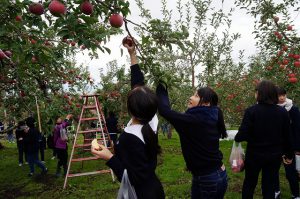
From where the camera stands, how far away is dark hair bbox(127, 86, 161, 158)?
2.07 meters

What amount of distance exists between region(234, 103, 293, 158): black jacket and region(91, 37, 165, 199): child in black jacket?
5.64ft

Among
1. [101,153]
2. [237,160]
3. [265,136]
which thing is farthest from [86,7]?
[237,160]

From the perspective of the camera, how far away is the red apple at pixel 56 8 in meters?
2.15

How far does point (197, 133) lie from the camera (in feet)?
9.13

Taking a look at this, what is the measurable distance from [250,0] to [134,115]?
4.69 metres

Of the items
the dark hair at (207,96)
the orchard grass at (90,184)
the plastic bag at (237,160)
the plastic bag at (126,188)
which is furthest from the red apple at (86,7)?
the orchard grass at (90,184)

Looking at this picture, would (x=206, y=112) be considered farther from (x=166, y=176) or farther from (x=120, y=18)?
(x=166, y=176)

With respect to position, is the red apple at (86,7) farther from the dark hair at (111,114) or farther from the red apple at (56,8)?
the dark hair at (111,114)

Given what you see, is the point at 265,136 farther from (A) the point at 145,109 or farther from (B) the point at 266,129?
(A) the point at 145,109

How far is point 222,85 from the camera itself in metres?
7.23

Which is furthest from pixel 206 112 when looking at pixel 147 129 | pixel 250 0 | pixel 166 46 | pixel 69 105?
pixel 69 105

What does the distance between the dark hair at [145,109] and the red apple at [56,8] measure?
2.34 feet

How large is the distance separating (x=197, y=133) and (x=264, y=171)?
122cm

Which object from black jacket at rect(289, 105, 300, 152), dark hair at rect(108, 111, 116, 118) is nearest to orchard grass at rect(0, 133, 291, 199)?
black jacket at rect(289, 105, 300, 152)
